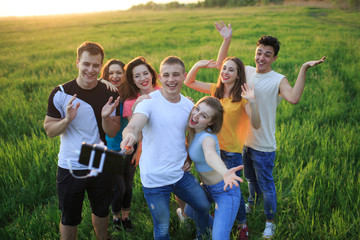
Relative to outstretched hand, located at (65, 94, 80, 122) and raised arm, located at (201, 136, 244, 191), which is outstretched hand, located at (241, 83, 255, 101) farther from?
outstretched hand, located at (65, 94, 80, 122)

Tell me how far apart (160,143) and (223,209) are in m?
0.86

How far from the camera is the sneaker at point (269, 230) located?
251 cm

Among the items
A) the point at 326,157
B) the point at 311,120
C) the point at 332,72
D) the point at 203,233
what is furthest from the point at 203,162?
the point at 332,72

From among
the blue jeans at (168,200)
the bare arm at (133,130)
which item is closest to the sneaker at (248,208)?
the blue jeans at (168,200)

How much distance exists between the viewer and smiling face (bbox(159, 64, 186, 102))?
2.14m

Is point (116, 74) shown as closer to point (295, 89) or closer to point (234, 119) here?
point (234, 119)

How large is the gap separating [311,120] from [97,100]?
4.50m

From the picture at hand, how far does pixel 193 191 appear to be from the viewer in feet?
7.22

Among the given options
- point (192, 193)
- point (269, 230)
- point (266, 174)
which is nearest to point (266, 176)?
point (266, 174)

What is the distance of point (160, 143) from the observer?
2.10 meters

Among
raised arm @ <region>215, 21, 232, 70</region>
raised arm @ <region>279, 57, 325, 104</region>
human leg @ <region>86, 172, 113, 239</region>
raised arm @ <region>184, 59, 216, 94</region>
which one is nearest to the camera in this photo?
human leg @ <region>86, 172, 113, 239</region>

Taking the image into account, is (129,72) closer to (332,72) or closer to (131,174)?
(131,174)

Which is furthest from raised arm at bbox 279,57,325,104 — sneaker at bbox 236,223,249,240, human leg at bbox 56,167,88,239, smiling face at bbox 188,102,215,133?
human leg at bbox 56,167,88,239

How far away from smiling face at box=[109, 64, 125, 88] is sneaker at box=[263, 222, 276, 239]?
8.11 ft
